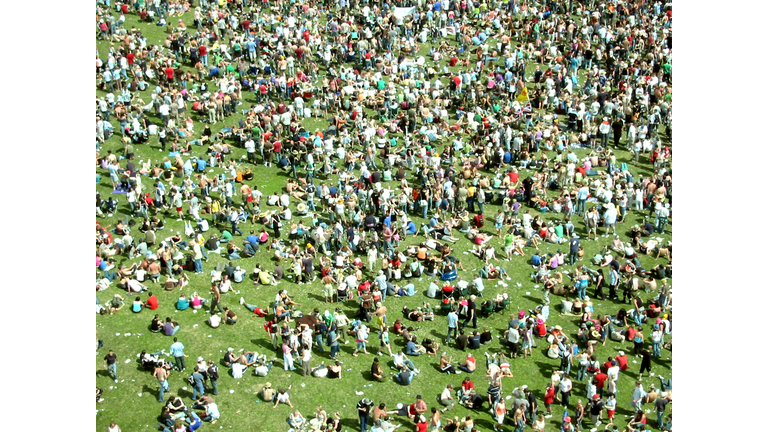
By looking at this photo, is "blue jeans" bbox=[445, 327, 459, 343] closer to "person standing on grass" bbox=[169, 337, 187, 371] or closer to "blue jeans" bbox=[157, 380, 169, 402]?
"person standing on grass" bbox=[169, 337, 187, 371]

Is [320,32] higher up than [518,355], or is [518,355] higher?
[320,32]

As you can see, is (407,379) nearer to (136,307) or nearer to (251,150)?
(136,307)

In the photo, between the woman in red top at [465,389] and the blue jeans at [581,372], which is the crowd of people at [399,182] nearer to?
the blue jeans at [581,372]

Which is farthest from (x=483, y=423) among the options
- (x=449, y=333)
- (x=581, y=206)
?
(x=581, y=206)

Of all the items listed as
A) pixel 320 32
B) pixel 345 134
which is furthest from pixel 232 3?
pixel 345 134

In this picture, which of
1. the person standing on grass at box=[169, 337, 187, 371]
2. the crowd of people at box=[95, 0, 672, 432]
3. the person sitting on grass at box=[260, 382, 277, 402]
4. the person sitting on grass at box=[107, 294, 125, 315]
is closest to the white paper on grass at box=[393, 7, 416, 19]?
the crowd of people at box=[95, 0, 672, 432]

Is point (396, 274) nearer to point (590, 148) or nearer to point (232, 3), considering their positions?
point (590, 148)
